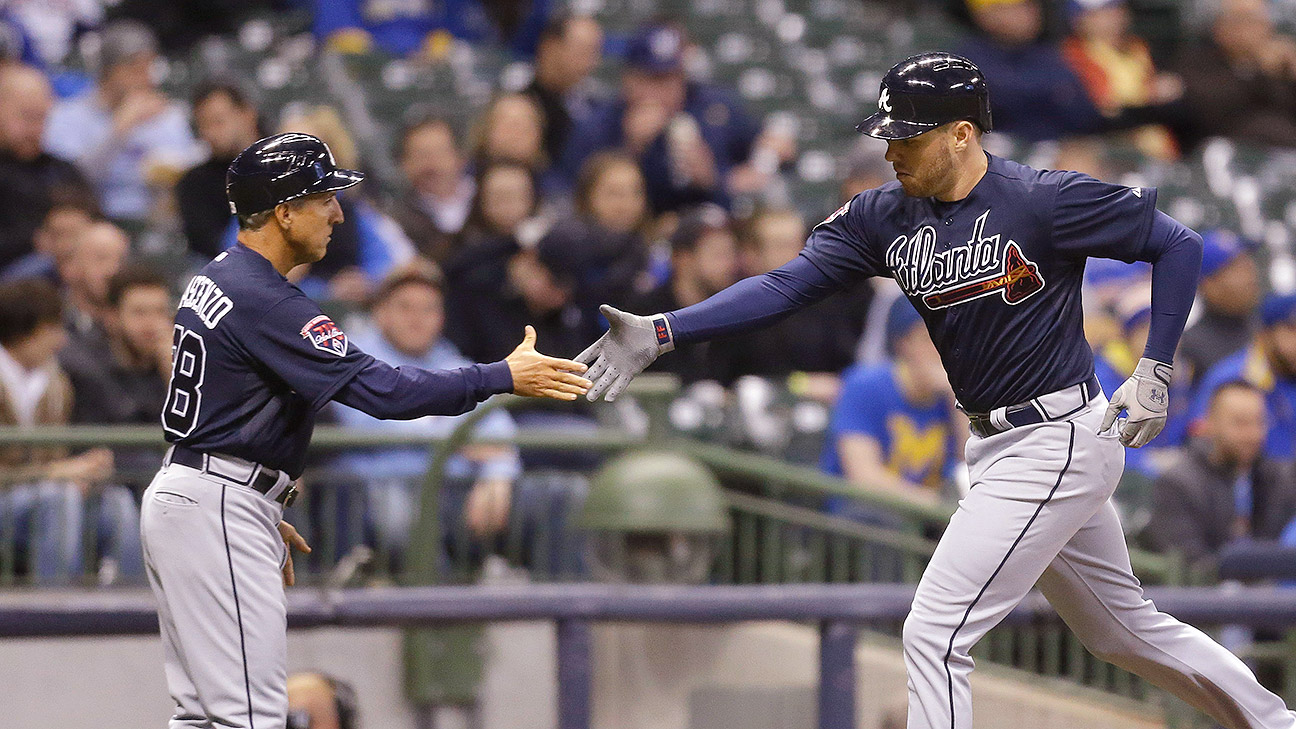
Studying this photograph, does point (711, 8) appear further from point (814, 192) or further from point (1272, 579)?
point (1272, 579)

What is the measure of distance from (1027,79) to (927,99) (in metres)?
7.00

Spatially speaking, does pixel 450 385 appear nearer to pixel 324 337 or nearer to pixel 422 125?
pixel 324 337

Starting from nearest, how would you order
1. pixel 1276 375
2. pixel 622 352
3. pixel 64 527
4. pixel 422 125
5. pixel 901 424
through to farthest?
pixel 622 352, pixel 64 527, pixel 901 424, pixel 1276 375, pixel 422 125

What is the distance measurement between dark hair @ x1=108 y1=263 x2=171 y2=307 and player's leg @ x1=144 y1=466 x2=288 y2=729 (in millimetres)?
2489

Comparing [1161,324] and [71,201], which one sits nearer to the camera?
[1161,324]

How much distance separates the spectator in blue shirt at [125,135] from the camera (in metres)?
8.19

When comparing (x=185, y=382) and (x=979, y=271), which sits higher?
(x=979, y=271)

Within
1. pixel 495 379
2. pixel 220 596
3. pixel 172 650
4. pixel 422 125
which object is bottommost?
pixel 172 650

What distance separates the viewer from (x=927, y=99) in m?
3.78

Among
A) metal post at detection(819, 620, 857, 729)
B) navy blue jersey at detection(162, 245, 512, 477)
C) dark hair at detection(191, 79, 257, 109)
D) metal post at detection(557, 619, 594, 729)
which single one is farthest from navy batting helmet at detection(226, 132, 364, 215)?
dark hair at detection(191, 79, 257, 109)

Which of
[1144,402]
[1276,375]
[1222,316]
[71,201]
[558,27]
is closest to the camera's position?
[1144,402]

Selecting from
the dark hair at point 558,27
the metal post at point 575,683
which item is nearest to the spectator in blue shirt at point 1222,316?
the dark hair at point 558,27

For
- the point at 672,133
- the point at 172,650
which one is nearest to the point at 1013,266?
the point at 172,650

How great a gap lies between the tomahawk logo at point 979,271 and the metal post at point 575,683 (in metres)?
1.71
